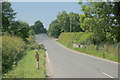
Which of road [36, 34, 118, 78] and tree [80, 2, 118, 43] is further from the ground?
tree [80, 2, 118, 43]

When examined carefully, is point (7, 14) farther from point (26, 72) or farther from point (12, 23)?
point (26, 72)

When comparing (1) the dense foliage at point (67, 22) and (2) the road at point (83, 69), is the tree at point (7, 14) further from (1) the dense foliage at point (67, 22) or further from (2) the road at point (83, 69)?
(1) the dense foliage at point (67, 22)

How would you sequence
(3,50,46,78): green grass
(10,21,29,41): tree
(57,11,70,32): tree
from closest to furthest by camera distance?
(3,50,46,78): green grass, (10,21,29,41): tree, (57,11,70,32): tree

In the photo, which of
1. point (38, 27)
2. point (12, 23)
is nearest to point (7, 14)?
point (12, 23)

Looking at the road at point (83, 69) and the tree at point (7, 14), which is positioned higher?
the tree at point (7, 14)

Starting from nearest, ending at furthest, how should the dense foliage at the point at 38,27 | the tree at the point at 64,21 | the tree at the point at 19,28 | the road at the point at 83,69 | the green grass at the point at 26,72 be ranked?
the green grass at the point at 26,72, the road at the point at 83,69, the tree at the point at 19,28, the tree at the point at 64,21, the dense foliage at the point at 38,27

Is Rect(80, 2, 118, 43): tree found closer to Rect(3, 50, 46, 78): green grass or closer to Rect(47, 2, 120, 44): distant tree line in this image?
Rect(47, 2, 120, 44): distant tree line

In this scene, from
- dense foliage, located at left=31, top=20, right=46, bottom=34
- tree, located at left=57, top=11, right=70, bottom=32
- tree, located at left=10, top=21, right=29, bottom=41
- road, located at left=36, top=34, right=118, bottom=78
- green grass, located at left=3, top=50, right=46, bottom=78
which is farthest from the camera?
dense foliage, located at left=31, top=20, right=46, bottom=34

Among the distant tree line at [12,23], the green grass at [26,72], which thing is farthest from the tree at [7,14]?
the green grass at [26,72]

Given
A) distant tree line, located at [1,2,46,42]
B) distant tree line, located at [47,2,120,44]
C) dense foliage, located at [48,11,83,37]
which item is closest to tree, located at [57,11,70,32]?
dense foliage, located at [48,11,83,37]

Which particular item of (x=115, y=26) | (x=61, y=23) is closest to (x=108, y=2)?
(x=115, y=26)

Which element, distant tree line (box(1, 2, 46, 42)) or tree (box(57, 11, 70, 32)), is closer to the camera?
distant tree line (box(1, 2, 46, 42))

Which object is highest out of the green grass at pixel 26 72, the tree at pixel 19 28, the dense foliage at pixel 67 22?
the dense foliage at pixel 67 22

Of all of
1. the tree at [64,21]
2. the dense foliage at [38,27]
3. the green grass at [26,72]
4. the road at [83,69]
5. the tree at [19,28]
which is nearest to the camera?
the green grass at [26,72]
